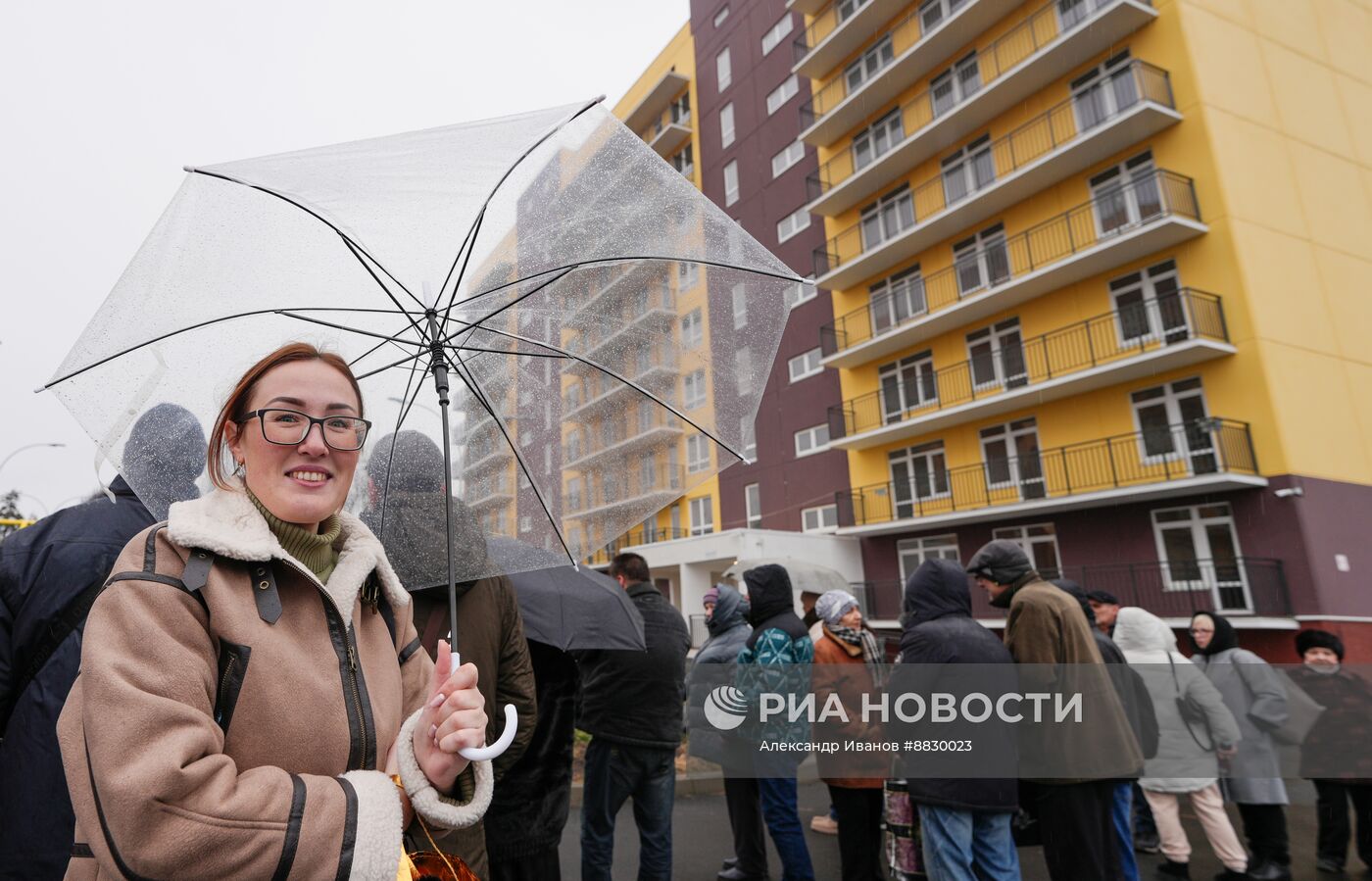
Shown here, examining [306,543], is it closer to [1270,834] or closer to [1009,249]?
[1270,834]

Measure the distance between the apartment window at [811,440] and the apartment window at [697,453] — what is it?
73.9 ft

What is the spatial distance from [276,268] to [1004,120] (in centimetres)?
2215

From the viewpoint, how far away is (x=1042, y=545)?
19.1 meters

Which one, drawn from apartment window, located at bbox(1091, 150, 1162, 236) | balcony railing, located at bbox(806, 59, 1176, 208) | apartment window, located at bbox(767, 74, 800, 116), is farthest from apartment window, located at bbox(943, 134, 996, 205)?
apartment window, located at bbox(767, 74, 800, 116)

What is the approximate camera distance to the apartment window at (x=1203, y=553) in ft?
50.6

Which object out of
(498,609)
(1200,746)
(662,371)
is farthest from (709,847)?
(662,371)

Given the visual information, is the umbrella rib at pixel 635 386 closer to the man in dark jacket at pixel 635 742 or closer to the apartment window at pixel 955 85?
the man in dark jacket at pixel 635 742

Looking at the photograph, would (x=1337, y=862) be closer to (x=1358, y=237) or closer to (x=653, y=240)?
Answer: (x=653, y=240)

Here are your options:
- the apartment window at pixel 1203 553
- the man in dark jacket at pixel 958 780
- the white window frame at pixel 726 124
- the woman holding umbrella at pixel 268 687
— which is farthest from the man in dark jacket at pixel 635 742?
the white window frame at pixel 726 124

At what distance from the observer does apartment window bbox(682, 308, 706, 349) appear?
283 centimetres

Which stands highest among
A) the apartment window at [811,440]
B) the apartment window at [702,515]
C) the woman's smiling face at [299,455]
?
the apartment window at [811,440]

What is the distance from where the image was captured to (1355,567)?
15453 mm

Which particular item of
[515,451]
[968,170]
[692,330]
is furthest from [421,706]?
[968,170]

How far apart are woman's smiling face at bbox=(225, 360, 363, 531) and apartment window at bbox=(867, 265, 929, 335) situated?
21680 mm
